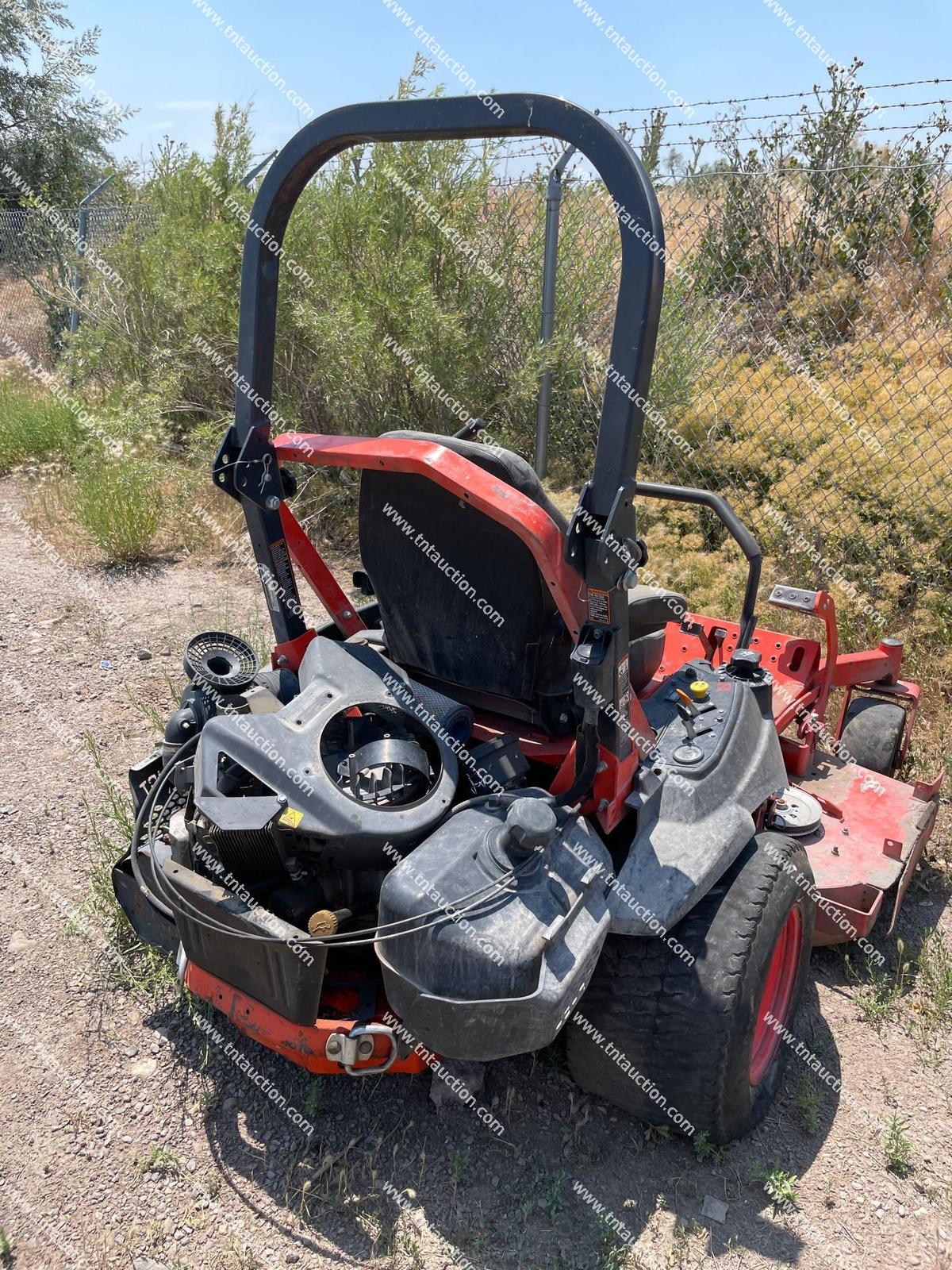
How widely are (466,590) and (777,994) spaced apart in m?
1.47

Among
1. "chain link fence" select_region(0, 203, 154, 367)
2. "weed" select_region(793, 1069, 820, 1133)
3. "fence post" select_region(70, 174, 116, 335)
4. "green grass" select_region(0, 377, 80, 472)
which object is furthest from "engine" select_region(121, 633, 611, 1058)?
"fence post" select_region(70, 174, 116, 335)

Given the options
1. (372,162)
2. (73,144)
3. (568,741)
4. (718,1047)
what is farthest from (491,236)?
(73,144)

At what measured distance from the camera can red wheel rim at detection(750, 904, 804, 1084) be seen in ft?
8.15

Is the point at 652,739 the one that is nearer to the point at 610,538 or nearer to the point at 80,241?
the point at 610,538

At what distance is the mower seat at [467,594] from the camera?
2.32 meters

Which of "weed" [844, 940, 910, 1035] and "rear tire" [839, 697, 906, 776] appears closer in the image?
"weed" [844, 940, 910, 1035]

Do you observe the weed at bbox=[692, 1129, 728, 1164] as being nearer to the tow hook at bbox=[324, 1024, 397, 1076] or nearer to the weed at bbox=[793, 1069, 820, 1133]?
the weed at bbox=[793, 1069, 820, 1133]

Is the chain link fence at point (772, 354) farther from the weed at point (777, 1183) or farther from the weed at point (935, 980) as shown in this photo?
the weed at point (777, 1183)

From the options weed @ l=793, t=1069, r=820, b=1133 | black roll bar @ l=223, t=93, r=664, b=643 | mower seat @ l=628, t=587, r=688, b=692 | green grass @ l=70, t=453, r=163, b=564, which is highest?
black roll bar @ l=223, t=93, r=664, b=643

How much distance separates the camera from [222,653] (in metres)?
2.93

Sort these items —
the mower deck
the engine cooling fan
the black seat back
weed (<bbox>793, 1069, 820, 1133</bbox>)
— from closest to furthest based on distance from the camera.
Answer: the engine cooling fan < the black seat back < weed (<bbox>793, 1069, 820, 1133</bbox>) < the mower deck

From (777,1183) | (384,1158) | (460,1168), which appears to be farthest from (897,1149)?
(384,1158)

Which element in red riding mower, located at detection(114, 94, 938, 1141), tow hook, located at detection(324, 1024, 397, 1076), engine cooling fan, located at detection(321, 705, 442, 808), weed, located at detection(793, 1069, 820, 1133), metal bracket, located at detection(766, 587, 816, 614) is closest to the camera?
red riding mower, located at detection(114, 94, 938, 1141)

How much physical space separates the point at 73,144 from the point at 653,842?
1944 centimetres
